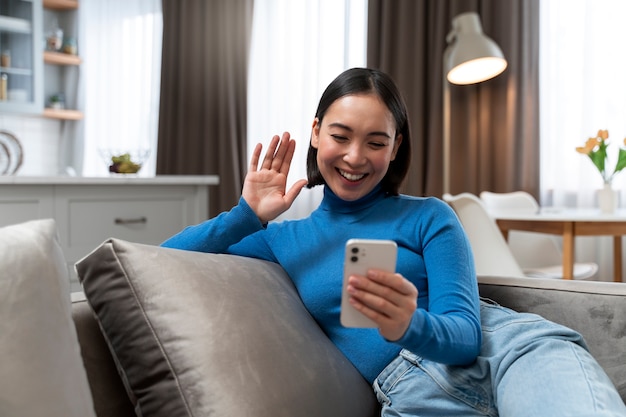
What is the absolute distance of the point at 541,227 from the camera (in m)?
2.97

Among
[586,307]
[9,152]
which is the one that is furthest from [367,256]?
[9,152]

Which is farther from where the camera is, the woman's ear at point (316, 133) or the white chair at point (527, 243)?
the white chair at point (527, 243)

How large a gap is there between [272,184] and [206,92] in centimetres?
396

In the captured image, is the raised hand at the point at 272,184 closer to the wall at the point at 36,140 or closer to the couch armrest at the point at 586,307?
the couch armrest at the point at 586,307

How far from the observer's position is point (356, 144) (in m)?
1.28

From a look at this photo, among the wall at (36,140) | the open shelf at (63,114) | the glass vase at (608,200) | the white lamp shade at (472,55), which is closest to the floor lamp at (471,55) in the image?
the white lamp shade at (472,55)

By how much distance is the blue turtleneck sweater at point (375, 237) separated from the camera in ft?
3.63

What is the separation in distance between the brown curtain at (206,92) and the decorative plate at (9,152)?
3.26 ft

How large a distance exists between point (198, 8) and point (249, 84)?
0.73 meters

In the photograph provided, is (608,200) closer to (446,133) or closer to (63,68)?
(446,133)

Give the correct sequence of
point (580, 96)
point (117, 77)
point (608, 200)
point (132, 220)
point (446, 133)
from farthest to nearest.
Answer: point (117, 77)
point (446, 133)
point (580, 96)
point (608, 200)
point (132, 220)

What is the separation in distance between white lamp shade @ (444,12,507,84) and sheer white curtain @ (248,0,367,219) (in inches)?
37.2

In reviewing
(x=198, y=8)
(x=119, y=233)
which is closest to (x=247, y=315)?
(x=119, y=233)

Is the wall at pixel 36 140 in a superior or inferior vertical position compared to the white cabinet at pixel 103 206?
superior
